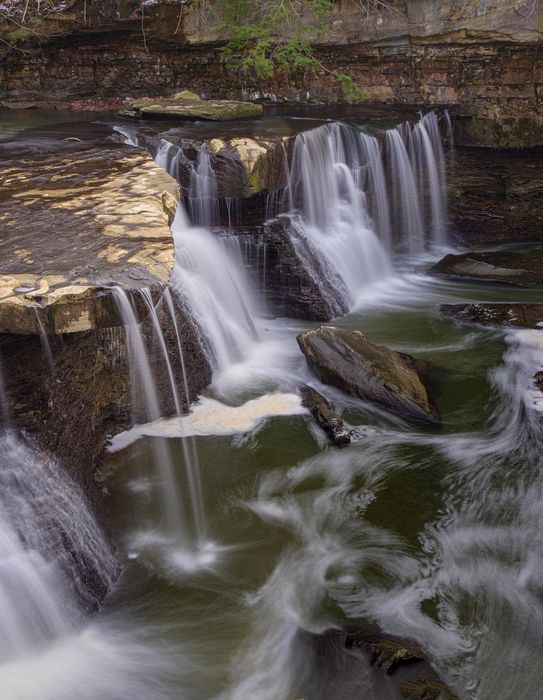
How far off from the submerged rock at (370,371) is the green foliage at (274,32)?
5305 millimetres

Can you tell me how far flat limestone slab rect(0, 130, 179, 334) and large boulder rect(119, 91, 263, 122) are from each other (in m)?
2.48

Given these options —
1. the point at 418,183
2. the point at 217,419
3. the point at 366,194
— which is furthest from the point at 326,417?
the point at 418,183

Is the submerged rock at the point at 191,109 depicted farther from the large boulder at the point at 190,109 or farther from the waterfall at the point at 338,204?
the waterfall at the point at 338,204

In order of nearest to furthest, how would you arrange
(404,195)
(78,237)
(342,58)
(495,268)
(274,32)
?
(78,237)
(495,268)
(404,195)
(274,32)
(342,58)

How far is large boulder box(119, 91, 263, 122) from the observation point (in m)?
8.95

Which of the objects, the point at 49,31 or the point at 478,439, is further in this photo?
the point at 49,31

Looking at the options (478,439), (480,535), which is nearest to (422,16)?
(478,439)

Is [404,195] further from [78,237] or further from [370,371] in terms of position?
[78,237]

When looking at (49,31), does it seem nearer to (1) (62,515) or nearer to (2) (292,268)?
(2) (292,268)

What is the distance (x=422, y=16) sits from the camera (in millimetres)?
9586

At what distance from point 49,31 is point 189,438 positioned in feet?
25.6

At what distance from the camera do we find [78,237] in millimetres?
4438

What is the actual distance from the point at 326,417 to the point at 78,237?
2.30m

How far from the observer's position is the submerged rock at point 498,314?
7.07m
